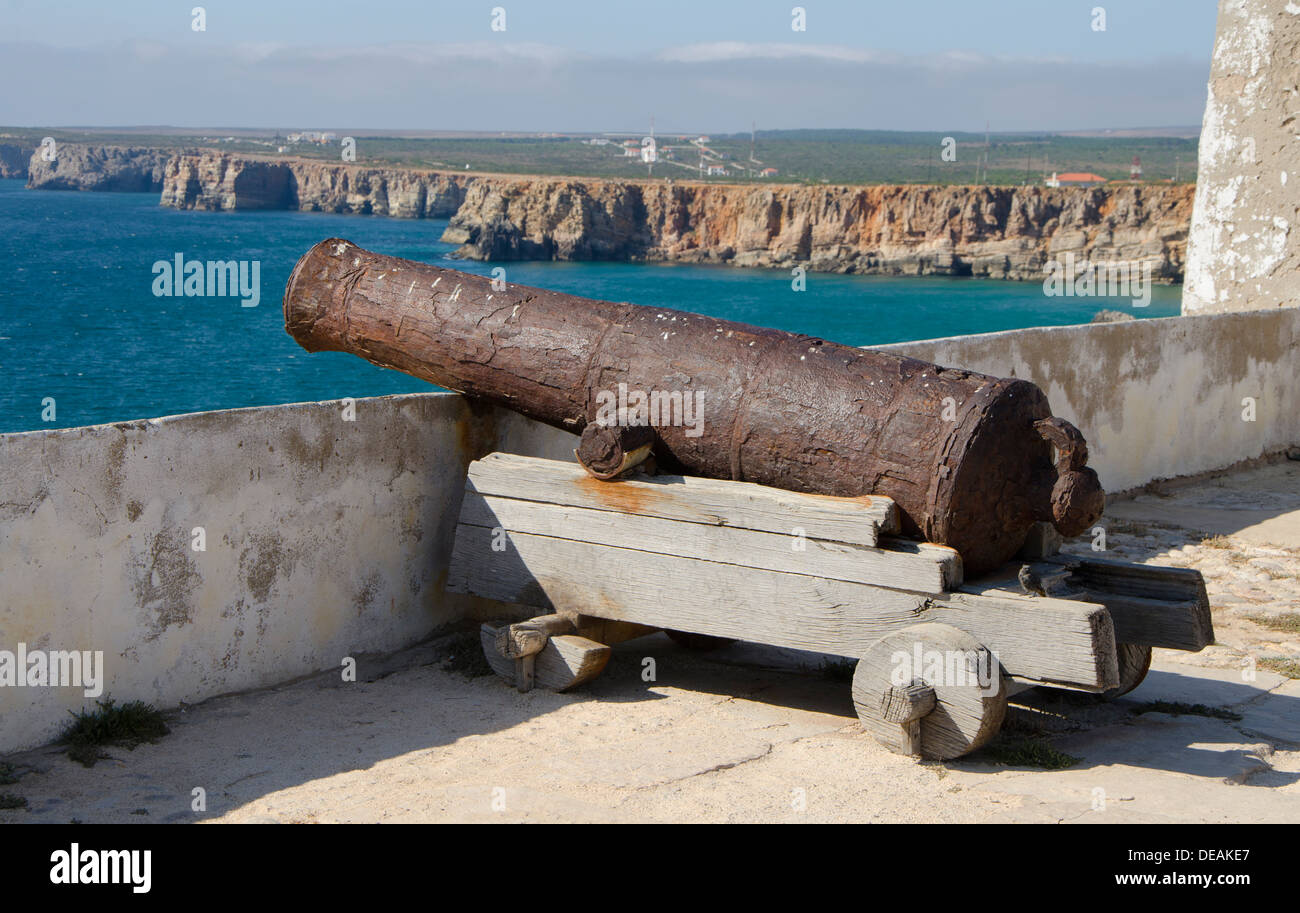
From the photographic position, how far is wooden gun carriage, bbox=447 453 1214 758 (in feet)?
11.9

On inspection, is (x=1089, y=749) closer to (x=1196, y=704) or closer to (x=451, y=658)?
(x=1196, y=704)

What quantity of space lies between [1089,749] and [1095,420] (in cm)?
392

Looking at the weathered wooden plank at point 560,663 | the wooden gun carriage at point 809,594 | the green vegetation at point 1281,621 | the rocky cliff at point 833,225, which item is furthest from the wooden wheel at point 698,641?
the rocky cliff at point 833,225

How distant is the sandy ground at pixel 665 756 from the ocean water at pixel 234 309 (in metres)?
18.3

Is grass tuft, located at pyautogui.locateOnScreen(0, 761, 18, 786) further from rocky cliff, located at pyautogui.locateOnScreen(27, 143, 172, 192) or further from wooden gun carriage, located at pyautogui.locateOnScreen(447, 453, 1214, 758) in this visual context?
rocky cliff, located at pyautogui.locateOnScreen(27, 143, 172, 192)

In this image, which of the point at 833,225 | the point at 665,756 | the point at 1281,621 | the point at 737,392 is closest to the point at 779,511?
the point at 737,392

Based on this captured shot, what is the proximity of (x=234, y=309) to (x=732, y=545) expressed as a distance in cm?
5609

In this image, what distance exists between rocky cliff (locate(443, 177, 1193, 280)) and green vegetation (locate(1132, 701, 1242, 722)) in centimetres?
6537

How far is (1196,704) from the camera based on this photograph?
4328 millimetres

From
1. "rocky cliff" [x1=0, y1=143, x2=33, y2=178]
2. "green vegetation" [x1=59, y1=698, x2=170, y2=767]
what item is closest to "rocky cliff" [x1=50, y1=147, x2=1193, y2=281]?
"green vegetation" [x1=59, y1=698, x2=170, y2=767]

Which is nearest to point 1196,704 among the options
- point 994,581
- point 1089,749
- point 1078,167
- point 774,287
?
point 1089,749

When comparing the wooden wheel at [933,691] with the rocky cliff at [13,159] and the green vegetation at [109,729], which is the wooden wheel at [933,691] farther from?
the rocky cliff at [13,159]

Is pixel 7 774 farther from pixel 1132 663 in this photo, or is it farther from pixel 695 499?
pixel 1132 663

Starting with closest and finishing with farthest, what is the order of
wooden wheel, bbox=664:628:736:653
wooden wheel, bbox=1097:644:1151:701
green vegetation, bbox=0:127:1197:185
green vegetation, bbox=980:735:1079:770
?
green vegetation, bbox=980:735:1079:770, wooden wheel, bbox=1097:644:1151:701, wooden wheel, bbox=664:628:736:653, green vegetation, bbox=0:127:1197:185
